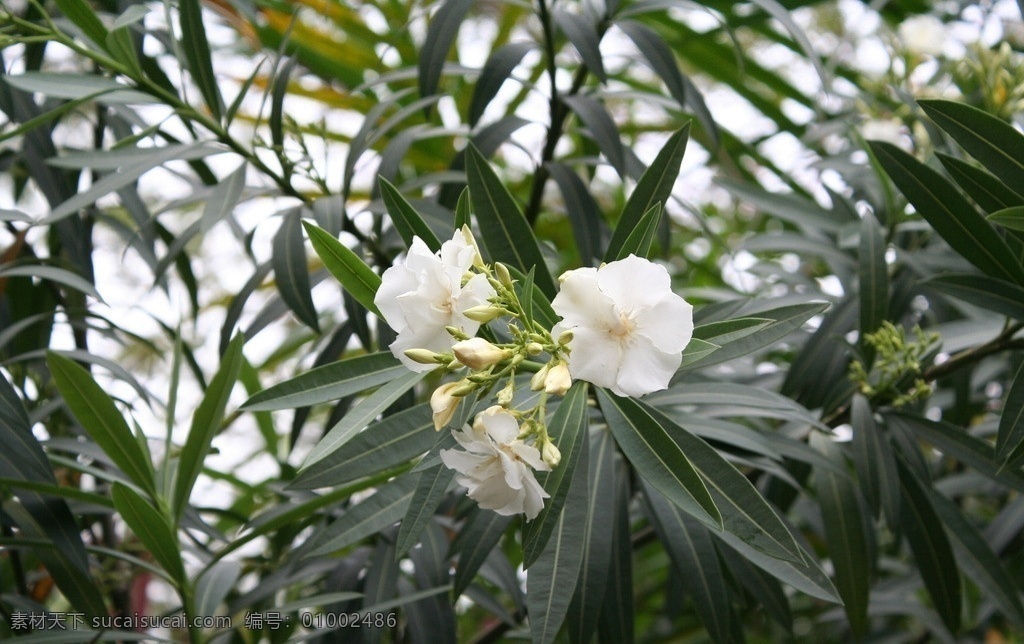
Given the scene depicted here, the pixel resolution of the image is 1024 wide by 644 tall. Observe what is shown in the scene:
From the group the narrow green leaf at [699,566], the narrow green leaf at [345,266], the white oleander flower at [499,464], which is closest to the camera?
the white oleander flower at [499,464]

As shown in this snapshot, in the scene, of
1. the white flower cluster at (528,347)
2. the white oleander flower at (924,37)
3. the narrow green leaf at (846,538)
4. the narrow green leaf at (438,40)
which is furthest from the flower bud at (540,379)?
the white oleander flower at (924,37)

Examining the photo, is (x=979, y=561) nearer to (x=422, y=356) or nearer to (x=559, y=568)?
(x=559, y=568)

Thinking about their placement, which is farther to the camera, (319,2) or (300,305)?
(319,2)

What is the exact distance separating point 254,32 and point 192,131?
537mm

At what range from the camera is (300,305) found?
1072 mm

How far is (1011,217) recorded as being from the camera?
2.57ft

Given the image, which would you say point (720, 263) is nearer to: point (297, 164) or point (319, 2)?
point (319, 2)

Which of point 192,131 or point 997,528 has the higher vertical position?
point 192,131

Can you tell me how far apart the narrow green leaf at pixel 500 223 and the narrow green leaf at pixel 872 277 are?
49 centimetres

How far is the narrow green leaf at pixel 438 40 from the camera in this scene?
Answer: 120 centimetres

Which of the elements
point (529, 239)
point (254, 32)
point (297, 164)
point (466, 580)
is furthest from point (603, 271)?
point (254, 32)

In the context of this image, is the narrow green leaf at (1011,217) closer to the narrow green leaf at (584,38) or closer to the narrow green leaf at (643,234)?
the narrow green leaf at (643,234)

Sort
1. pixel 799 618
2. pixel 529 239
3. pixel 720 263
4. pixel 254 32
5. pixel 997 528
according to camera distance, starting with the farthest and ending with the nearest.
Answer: pixel 720 263 < pixel 799 618 < pixel 254 32 < pixel 997 528 < pixel 529 239

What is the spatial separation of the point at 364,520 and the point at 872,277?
2.36ft
